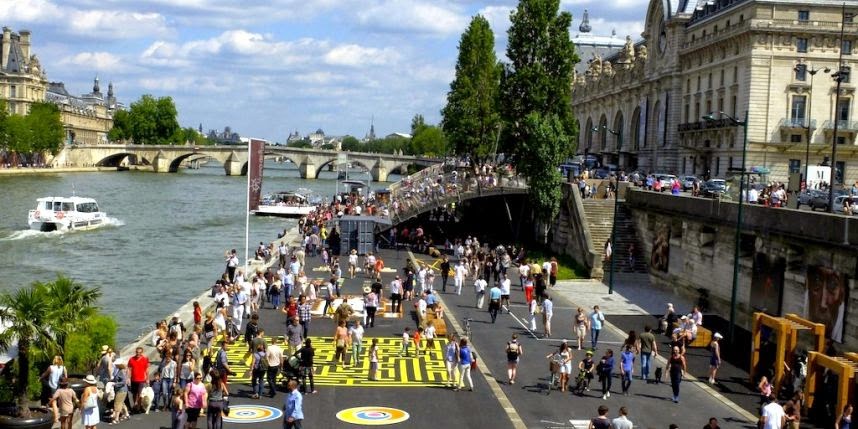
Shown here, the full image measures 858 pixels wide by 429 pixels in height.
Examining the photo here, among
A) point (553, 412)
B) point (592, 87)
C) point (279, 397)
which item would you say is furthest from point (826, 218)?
point (592, 87)

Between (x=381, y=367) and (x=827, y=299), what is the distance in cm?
1288

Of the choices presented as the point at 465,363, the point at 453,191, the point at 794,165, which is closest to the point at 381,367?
the point at 465,363

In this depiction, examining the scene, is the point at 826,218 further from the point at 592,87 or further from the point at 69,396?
the point at 592,87

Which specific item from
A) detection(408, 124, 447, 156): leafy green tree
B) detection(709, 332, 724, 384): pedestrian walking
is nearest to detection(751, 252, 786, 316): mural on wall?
detection(709, 332, 724, 384): pedestrian walking

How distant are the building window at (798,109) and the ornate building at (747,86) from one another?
0.23 feet

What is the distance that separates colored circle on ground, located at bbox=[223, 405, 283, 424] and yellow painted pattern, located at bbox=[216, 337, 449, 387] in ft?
7.64

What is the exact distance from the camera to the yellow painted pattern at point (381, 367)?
23297 millimetres

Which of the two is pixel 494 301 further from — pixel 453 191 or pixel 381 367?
pixel 453 191

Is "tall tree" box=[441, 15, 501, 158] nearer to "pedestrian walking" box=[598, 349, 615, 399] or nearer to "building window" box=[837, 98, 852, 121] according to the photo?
"building window" box=[837, 98, 852, 121]

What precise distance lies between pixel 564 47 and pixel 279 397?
36.8m

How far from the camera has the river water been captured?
1635 inches

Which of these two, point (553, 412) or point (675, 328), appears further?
point (675, 328)

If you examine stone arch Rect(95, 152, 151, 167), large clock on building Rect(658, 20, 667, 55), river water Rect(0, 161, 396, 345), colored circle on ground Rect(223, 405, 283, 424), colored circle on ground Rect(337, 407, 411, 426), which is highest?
large clock on building Rect(658, 20, 667, 55)

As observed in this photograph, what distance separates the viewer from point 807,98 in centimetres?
6091
